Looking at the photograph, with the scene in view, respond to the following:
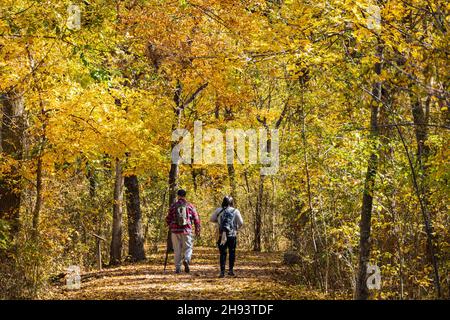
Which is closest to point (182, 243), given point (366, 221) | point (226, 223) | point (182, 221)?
point (182, 221)

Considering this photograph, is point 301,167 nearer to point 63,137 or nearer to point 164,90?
point 63,137

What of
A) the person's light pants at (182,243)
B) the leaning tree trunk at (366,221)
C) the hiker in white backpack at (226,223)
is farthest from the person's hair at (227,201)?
the leaning tree trunk at (366,221)

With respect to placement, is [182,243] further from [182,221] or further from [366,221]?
[366,221]

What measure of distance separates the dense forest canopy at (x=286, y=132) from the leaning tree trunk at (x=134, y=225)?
50 millimetres

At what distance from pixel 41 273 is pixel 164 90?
10.6 metres

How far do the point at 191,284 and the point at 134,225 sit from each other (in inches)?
309

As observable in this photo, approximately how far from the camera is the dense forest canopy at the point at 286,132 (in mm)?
9234

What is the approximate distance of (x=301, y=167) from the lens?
1423cm

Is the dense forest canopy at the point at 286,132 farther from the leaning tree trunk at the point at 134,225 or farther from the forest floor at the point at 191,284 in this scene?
the forest floor at the point at 191,284

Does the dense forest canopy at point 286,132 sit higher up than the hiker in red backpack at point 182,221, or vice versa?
the dense forest canopy at point 286,132

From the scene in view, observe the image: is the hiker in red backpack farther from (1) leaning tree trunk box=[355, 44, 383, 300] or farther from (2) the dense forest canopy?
(1) leaning tree trunk box=[355, 44, 383, 300]

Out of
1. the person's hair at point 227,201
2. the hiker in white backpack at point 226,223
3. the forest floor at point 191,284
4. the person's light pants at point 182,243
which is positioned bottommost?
the forest floor at point 191,284

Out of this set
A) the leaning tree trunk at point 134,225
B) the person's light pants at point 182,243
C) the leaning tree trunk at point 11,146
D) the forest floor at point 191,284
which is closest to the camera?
the forest floor at point 191,284
